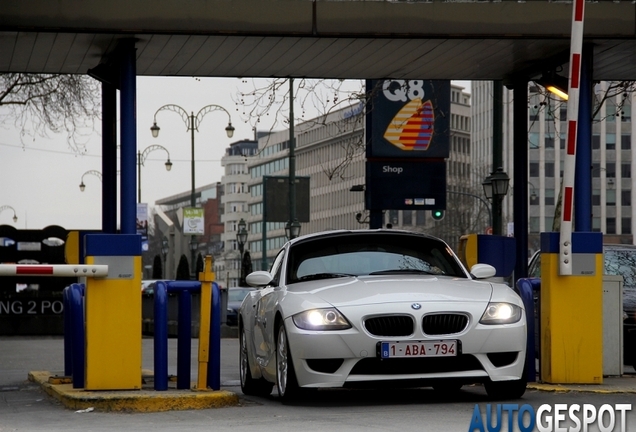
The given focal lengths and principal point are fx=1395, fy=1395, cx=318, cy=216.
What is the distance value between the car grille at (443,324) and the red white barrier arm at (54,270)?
2840mm

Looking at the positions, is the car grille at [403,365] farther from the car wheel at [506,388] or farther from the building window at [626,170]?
the building window at [626,170]

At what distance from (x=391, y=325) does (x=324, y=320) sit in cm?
51

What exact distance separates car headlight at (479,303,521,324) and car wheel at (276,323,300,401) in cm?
152

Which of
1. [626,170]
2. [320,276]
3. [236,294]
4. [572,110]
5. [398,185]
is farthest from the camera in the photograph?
[626,170]

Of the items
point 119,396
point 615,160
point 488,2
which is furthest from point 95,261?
point 615,160

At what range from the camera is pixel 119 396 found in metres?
11.0

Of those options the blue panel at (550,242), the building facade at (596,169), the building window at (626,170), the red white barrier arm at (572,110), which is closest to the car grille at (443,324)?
the red white barrier arm at (572,110)

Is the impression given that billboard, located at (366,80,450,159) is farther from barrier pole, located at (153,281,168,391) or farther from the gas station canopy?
barrier pole, located at (153,281,168,391)

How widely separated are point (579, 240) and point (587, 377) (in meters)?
1.28

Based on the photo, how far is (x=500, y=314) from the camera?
1095 centimetres

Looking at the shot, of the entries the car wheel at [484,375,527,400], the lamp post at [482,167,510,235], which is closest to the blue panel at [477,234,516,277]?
the car wheel at [484,375,527,400]

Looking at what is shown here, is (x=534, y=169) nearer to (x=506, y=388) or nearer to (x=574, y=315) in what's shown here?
(x=574, y=315)

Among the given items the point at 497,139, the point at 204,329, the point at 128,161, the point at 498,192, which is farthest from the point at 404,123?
the point at 204,329

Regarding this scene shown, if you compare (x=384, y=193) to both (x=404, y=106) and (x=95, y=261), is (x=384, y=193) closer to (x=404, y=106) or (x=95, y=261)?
(x=404, y=106)
